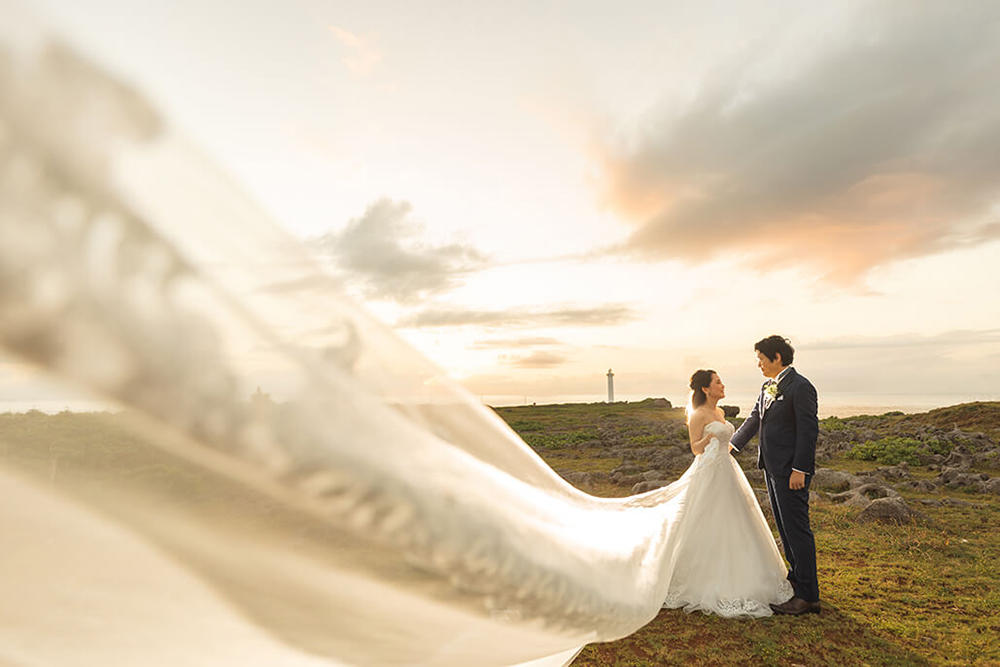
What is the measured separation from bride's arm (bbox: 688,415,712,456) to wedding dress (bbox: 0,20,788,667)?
14.2 feet

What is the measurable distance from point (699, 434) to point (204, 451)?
565 centimetres

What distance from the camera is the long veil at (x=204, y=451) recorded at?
1090mm

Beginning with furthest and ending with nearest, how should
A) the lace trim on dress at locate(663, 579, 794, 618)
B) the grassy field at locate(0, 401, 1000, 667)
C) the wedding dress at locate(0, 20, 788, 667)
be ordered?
the lace trim on dress at locate(663, 579, 794, 618) → the grassy field at locate(0, 401, 1000, 667) → the wedding dress at locate(0, 20, 788, 667)

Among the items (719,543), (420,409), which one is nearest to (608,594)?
(420,409)

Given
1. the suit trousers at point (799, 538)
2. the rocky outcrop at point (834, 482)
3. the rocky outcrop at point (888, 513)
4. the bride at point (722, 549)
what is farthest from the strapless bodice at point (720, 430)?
the rocky outcrop at point (834, 482)

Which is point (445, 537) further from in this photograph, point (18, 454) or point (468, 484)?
point (18, 454)

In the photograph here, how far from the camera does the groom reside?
5.48 m

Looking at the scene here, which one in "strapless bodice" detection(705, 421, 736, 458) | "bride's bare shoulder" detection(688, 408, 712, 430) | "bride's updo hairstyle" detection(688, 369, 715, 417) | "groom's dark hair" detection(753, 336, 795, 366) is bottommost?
"strapless bodice" detection(705, 421, 736, 458)

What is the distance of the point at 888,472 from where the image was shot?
48.2 feet

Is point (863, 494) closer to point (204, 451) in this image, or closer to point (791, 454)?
point (791, 454)

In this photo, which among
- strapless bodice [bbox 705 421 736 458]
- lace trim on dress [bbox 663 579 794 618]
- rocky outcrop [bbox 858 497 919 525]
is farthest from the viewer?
rocky outcrop [bbox 858 497 919 525]

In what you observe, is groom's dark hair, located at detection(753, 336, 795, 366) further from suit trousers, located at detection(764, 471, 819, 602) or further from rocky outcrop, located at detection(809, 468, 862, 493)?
rocky outcrop, located at detection(809, 468, 862, 493)

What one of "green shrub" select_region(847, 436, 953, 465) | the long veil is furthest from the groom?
"green shrub" select_region(847, 436, 953, 465)

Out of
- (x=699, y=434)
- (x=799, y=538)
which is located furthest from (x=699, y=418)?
(x=799, y=538)
